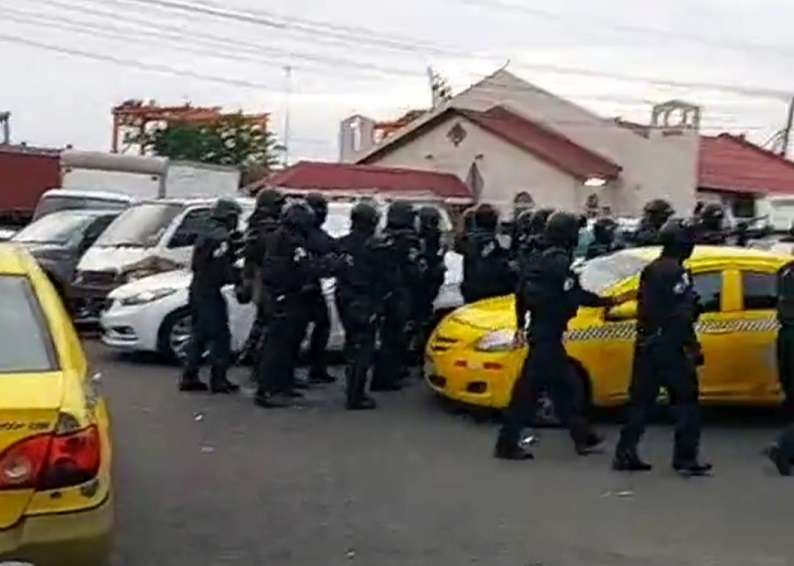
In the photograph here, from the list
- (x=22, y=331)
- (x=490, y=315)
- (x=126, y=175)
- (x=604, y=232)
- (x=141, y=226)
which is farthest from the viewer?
(x=126, y=175)

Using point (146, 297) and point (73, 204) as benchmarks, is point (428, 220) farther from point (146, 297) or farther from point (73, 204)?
point (73, 204)

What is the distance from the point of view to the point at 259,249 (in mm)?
13750

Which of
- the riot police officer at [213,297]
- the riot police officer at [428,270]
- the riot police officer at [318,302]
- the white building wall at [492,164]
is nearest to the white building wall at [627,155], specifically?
the white building wall at [492,164]

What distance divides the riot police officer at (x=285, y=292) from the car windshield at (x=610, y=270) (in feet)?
7.70

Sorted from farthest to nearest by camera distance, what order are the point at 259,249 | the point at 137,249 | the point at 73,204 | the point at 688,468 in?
the point at 73,204
the point at 137,249
the point at 259,249
the point at 688,468

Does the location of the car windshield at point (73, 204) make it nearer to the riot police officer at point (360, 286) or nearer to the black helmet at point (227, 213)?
the black helmet at point (227, 213)

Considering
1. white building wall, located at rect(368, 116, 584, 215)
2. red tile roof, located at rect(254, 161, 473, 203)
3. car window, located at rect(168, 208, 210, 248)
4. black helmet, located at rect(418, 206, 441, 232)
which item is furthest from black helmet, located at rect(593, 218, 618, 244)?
white building wall, located at rect(368, 116, 584, 215)

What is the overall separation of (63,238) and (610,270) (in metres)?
9.21

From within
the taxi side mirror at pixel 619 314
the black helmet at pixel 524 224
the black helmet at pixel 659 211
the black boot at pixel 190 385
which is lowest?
the black boot at pixel 190 385

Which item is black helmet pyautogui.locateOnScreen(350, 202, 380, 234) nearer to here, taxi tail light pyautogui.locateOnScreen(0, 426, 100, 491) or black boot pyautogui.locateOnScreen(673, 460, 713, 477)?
black boot pyautogui.locateOnScreen(673, 460, 713, 477)

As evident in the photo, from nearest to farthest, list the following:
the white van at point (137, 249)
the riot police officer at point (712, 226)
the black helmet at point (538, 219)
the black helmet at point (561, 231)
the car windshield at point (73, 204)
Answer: the black helmet at point (561, 231)
the black helmet at point (538, 219)
the riot police officer at point (712, 226)
the white van at point (137, 249)
the car windshield at point (73, 204)

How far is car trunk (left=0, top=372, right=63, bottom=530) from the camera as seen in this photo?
5.35 m

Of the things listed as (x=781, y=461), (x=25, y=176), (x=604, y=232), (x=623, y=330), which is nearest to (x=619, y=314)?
(x=623, y=330)

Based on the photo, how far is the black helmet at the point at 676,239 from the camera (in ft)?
34.4
